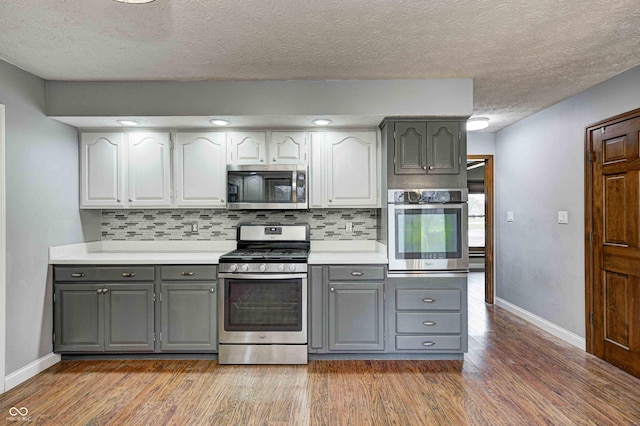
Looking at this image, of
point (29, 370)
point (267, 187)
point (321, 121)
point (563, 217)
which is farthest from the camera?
point (563, 217)

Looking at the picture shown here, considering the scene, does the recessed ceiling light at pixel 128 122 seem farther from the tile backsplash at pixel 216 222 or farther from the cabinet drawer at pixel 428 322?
the cabinet drawer at pixel 428 322

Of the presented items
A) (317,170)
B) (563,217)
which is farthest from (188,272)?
(563,217)

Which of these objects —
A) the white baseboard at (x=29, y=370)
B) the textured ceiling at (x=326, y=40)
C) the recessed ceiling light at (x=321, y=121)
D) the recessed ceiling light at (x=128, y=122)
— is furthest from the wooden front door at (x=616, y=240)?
the white baseboard at (x=29, y=370)

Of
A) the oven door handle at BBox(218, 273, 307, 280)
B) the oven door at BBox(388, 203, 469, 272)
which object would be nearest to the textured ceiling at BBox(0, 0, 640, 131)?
the oven door at BBox(388, 203, 469, 272)

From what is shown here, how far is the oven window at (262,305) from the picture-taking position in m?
3.22

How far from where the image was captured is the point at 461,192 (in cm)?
329

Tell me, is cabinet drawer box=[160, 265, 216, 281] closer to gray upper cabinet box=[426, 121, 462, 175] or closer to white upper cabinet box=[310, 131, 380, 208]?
white upper cabinet box=[310, 131, 380, 208]

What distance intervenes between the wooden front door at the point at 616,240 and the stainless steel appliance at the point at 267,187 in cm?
256

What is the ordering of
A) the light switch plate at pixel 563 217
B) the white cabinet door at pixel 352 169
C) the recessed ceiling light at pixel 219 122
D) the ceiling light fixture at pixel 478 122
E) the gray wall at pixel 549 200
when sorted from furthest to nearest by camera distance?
the ceiling light fixture at pixel 478 122
the light switch plate at pixel 563 217
the white cabinet door at pixel 352 169
the gray wall at pixel 549 200
the recessed ceiling light at pixel 219 122

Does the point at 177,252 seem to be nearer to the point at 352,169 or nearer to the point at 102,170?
the point at 102,170

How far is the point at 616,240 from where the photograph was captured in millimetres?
3139

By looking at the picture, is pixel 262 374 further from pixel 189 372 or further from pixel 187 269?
pixel 187 269

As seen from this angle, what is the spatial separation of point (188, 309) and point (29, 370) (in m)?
1.23

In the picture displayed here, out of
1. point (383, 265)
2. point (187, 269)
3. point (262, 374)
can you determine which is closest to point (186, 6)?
point (187, 269)
